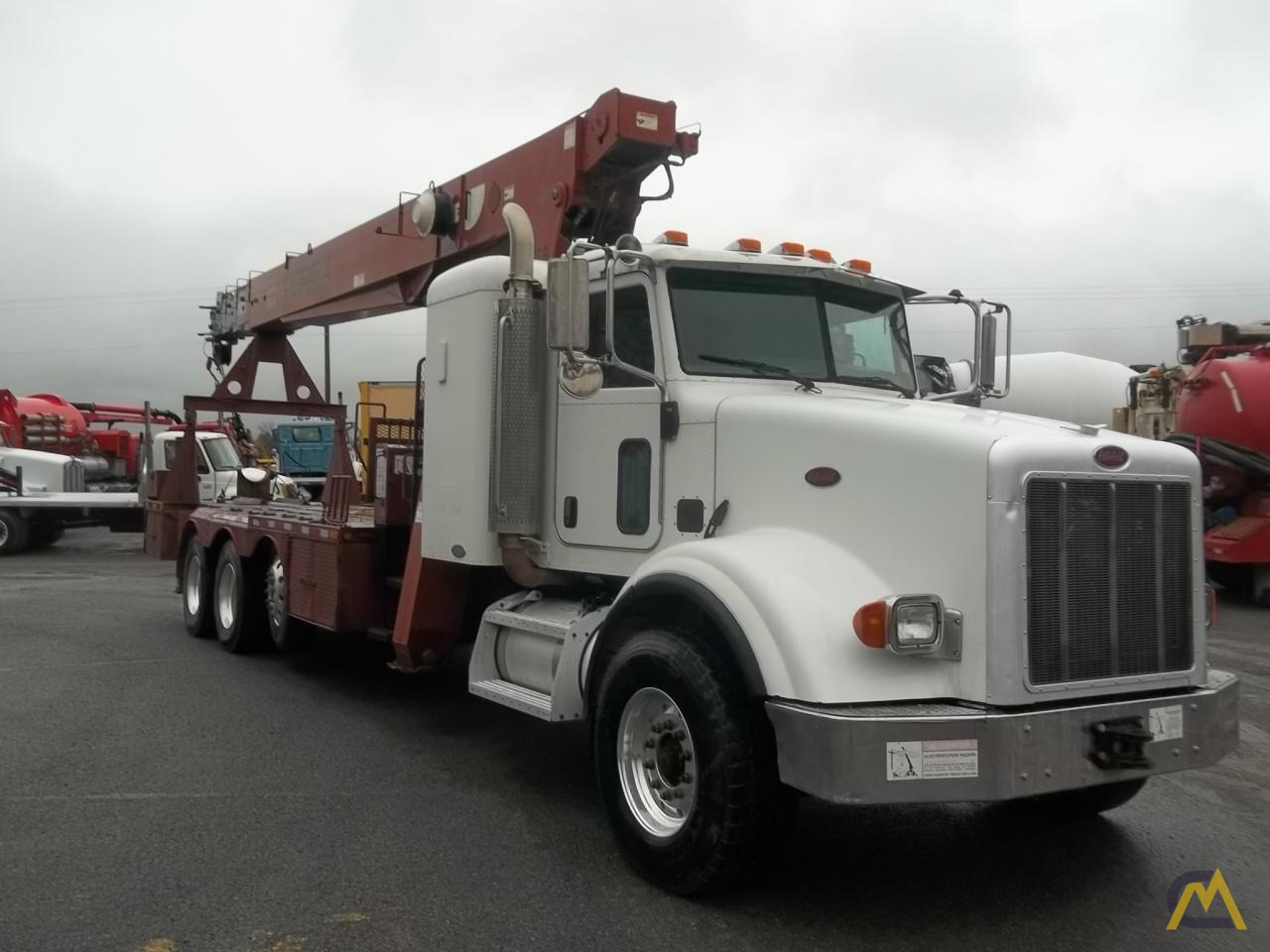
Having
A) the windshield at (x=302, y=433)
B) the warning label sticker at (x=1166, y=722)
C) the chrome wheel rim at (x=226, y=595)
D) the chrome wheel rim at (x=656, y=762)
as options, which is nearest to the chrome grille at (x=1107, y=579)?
the warning label sticker at (x=1166, y=722)

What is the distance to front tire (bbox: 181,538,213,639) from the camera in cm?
1028

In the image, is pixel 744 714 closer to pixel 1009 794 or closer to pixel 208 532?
pixel 1009 794

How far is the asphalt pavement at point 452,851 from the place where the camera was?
404 centimetres

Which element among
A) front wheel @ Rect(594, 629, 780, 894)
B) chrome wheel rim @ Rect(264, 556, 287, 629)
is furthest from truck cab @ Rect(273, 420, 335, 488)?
front wheel @ Rect(594, 629, 780, 894)

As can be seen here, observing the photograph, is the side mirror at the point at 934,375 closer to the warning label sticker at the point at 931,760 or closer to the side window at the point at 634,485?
the side window at the point at 634,485

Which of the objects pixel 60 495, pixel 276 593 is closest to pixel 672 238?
pixel 276 593

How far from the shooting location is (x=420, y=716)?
7398 mm

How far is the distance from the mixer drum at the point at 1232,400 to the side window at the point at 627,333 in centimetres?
1107

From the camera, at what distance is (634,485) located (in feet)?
17.5

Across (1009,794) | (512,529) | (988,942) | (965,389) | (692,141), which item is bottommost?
(988,942)

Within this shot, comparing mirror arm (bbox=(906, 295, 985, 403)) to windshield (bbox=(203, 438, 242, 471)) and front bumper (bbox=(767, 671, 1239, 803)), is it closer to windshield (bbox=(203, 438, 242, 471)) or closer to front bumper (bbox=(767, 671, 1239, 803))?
front bumper (bbox=(767, 671, 1239, 803))

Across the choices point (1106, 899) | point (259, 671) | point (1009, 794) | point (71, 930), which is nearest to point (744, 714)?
point (1009, 794)

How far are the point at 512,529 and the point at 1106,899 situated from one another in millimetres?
3162

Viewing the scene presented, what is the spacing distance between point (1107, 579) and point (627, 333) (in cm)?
239
